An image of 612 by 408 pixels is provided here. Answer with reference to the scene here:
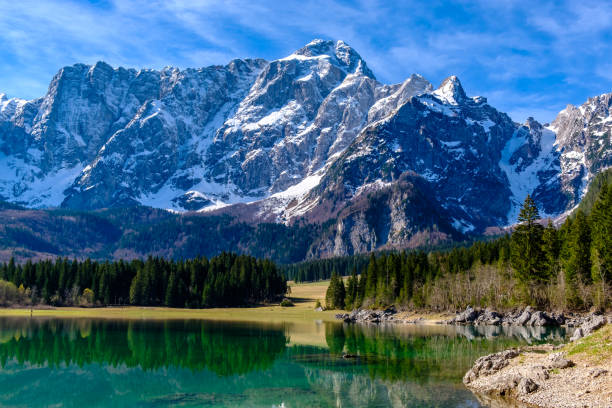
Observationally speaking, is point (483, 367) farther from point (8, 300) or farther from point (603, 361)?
point (8, 300)

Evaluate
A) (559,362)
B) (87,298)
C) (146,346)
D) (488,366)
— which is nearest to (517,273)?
(488,366)

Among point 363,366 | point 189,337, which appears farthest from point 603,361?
point 189,337

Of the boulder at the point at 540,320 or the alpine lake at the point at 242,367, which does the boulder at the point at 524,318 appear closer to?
the boulder at the point at 540,320

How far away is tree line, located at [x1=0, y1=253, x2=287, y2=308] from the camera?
476 ft

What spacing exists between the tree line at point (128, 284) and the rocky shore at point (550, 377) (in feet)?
379

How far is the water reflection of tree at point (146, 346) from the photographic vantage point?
53312mm

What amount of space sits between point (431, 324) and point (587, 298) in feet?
90.0

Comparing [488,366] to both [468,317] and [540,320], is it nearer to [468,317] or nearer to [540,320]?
[540,320]

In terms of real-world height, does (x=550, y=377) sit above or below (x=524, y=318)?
below

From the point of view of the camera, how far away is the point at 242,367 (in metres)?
51.0

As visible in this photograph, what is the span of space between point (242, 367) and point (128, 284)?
110 meters

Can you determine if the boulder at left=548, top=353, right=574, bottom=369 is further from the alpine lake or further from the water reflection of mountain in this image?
the water reflection of mountain

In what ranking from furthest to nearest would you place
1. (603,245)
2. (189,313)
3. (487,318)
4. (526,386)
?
(189,313), (487,318), (603,245), (526,386)

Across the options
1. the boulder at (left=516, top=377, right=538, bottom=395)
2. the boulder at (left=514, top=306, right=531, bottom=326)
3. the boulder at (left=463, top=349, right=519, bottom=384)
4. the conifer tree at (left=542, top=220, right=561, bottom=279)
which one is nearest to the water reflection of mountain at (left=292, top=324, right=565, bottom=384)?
the boulder at (left=463, top=349, right=519, bottom=384)
